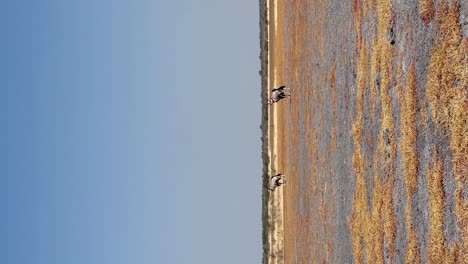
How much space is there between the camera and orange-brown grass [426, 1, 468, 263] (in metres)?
7.32

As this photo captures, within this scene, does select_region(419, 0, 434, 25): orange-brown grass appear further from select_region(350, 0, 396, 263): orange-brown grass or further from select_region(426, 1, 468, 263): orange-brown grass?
select_region(350, 0, 396, 263): orange-brown grass

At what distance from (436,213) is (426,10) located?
8.83ft

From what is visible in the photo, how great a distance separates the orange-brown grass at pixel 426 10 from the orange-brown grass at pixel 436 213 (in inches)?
70.3

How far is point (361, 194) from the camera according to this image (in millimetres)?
11484

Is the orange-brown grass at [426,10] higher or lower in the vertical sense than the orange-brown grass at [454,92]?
higher

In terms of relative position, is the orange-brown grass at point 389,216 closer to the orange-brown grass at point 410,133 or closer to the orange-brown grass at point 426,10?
the orange-brown grass at point 410,133

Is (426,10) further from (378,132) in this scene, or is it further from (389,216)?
(389,216)

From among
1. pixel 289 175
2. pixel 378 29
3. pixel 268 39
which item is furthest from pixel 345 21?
pixel 268 39

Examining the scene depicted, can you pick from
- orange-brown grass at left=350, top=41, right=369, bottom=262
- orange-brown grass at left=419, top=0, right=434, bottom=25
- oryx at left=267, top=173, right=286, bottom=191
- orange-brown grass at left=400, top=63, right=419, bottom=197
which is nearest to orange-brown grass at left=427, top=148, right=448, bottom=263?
orange-brown grass at left=400, top=63, right=419, bottom=197

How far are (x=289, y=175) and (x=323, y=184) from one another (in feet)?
17.2

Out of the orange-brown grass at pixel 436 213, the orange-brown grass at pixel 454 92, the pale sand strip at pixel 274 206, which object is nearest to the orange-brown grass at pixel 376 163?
the orange-brown grass at pixel 436 213

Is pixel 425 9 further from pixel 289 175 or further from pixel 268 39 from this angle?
pixel 268 39

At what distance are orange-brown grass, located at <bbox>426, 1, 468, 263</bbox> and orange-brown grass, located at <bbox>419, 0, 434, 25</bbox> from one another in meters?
0.23

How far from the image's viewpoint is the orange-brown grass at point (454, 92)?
24.0 ft
